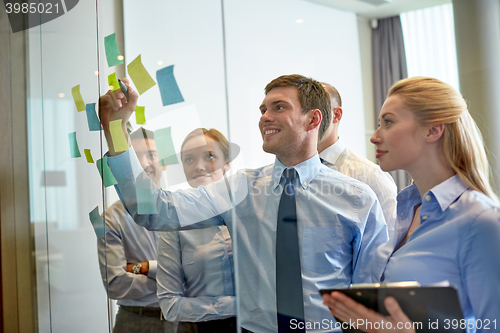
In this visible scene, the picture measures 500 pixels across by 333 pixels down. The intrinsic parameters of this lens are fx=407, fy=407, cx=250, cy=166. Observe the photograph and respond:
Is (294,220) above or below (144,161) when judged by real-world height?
below

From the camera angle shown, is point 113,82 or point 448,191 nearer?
point 448,191

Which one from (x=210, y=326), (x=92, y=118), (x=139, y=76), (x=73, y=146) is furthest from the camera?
(x=73, y=146)

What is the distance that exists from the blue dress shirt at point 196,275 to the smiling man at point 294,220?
43 mm

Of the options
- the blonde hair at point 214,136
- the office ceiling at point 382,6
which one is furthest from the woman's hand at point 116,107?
the office ceiling at point 382,6

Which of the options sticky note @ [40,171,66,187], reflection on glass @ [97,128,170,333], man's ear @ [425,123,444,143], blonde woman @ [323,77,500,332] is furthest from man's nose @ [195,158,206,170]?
sticky note @ [40,171,66,187]

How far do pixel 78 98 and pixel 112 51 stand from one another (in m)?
0.30

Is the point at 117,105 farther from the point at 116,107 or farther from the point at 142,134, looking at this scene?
the point at 142,134

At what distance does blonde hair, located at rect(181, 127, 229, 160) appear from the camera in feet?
4.07

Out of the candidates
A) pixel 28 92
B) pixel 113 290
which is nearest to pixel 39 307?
pixel 113 290

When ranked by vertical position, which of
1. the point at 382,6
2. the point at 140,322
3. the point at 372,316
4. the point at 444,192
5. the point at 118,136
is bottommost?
the point at 140,322

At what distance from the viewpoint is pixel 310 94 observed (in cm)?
107

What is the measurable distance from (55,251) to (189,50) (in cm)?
111

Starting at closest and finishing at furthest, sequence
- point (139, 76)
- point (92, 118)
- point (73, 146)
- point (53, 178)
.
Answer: point (139, 76) → point (92, 118) → point (73, 146) → point (53, 178)

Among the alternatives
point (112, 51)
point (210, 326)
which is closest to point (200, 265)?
point (210, 326)
